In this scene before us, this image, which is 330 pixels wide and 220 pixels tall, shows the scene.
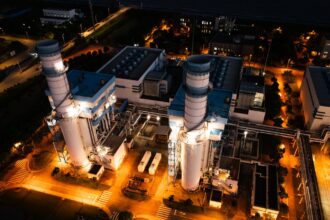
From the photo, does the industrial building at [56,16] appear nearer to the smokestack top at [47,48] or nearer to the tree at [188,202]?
the smokestack top at [47,48]

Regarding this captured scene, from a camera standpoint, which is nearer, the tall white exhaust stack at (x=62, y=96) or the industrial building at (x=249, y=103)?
the tall white exhaust stack at (x=62, y=96)

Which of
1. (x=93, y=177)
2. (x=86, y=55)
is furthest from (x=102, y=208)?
(x=86, y=55)

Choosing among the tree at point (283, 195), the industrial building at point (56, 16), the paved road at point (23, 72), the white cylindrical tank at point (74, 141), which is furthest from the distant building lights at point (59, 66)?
the industrial building at point (56, 16)

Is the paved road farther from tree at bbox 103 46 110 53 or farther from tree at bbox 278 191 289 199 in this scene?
tree at bbox 278 191 289 199

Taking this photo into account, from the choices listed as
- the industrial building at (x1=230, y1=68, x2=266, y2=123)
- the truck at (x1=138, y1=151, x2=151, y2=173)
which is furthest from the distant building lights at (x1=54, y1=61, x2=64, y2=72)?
the industrial building at (x1=230, y1=68, x2=266, y2=123)

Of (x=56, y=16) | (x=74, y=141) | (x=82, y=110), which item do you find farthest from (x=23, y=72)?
(x=82, y=110)

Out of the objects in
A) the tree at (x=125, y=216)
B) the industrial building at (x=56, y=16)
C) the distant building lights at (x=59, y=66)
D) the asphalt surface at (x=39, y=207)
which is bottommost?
the asphalt surface at (x=39, y=207)

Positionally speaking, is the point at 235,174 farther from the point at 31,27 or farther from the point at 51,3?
the point at 51,3

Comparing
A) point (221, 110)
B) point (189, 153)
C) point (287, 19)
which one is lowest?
point (287, 19)

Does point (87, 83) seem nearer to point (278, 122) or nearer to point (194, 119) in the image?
point (194, 119)
